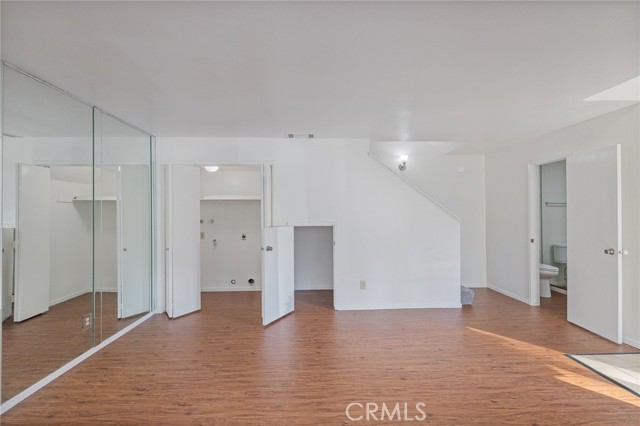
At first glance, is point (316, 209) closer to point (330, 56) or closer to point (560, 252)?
point (330, 56)

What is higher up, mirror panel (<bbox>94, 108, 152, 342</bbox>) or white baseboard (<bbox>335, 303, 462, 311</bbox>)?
mirror panel (<bbox>94, 108, 152, 342</bbox>)

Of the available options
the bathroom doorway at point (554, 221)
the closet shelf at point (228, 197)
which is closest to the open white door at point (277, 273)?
the closet shelf at point (228, 197)

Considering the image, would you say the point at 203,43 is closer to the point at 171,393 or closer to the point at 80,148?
the point at 80,148

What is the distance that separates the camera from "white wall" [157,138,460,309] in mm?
4371

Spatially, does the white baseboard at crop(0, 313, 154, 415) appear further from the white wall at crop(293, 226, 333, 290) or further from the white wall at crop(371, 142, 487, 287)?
the white wall at crop(371, 142, 487, 287)

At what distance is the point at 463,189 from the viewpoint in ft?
18.5

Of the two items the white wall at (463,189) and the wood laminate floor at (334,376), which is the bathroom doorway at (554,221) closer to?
the white wall at (463,189)

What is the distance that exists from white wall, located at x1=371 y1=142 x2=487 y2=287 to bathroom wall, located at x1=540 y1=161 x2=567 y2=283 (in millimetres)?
1044

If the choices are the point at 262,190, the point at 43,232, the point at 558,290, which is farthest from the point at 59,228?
the point at 558,290

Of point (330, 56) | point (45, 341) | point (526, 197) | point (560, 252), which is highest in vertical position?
point (330, 56)

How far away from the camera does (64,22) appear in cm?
171

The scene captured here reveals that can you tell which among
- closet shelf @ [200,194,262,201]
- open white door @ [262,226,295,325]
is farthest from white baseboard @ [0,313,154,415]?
closet shelf @ [200,194,262,201]

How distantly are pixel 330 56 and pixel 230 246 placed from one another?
4.18 metres

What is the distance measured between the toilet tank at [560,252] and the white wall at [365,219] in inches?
93.7
